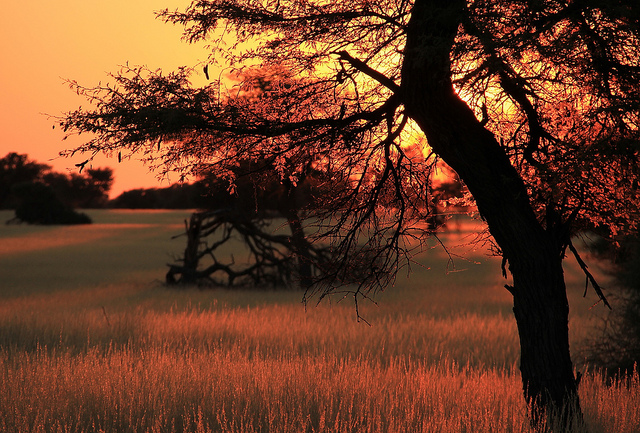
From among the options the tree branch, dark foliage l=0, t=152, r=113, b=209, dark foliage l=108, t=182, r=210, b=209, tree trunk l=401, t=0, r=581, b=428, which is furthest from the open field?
dark foliage l=108, t=182, r=210, b=209

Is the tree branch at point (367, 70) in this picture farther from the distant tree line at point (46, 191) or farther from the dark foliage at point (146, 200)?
the dark foliage at point (146, 200)

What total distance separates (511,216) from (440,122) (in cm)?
131

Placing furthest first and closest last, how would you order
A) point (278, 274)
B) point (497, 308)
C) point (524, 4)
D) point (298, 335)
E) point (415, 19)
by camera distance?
point (278, 274)
point (497, 308)
point (298, 335)
point (415, 19)
point (524, 4)

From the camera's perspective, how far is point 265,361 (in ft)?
34.3

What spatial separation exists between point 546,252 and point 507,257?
429mm

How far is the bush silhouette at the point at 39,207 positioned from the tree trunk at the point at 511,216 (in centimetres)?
7439

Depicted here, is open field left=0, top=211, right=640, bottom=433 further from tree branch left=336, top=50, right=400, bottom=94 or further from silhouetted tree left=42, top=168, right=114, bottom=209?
silhouetted tree left=42, top=168, right=114, bottom=209

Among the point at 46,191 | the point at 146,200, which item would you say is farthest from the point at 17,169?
the point at 146,200

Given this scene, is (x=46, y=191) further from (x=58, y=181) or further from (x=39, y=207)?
(x=58, y=181)

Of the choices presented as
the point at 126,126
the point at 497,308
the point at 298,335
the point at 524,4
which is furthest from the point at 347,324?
the point at 524,4

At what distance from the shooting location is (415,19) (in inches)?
293

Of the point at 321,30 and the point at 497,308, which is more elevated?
the point at 321,30

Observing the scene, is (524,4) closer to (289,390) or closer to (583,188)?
(583,188)

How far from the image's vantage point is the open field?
7.51 m
